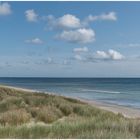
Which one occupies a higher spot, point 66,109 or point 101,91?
point 66,109

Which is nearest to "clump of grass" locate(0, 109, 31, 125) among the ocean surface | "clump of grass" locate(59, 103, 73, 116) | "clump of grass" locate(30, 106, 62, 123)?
"clump of grass" locate(30, 106, 62, 123)

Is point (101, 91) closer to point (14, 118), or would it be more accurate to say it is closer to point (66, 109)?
point (66, 109)

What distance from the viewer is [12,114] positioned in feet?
31.3

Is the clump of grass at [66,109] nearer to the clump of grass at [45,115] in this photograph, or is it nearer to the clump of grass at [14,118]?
the clump of grass at [45,115]

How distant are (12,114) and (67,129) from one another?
2.80 m

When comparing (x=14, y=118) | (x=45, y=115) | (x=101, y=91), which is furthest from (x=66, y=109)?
(x=101, y=91)

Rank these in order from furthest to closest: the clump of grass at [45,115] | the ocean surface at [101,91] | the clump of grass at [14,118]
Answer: the ocean surface at [101,91] → the clump of grass at [45,115] → the clump of grass at [14,118]

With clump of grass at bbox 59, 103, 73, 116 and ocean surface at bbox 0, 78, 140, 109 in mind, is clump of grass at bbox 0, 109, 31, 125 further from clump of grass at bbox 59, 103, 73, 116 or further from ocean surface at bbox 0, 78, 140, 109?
ocean surface at bbox 0, 78, 140, 109

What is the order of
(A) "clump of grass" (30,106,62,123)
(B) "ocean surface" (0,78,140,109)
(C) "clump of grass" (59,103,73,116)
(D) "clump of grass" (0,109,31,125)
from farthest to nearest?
1. (B) "ocean surface" (0,78,140,109)
2. (C) "clump of grass" (59,103,73,116)
3. (A) "clump of grass" (30,106,62,123)
4. (D) "clump of grass" (0,109,31,125)

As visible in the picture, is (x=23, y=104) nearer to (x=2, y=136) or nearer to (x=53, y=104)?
(x=53, y=104)

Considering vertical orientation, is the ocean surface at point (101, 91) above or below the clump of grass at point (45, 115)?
below

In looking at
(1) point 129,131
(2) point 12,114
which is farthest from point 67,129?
(2) point 12,114

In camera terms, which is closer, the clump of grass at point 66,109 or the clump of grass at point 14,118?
the clump of grass at point 14,118

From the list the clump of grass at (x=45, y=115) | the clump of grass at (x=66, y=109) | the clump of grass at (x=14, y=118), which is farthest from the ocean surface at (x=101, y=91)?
the clump of grass at (x=14, y=118)
